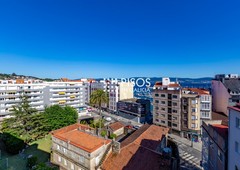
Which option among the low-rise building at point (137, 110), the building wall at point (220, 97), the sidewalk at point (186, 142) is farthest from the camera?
→ the low-rise building at point (137, 110)

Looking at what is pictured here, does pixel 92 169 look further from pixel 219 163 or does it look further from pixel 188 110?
pixel 188 110

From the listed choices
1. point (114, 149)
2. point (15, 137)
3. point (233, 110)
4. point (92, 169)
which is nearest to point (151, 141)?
point (114, 149)

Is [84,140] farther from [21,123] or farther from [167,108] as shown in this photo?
[167,108]

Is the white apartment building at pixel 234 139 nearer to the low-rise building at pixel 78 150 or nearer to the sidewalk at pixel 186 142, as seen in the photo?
the low-rise building at pixel 78 150

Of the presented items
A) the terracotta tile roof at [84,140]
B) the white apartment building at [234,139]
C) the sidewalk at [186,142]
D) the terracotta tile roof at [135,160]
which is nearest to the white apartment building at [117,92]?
the sidewalk at [186,142]

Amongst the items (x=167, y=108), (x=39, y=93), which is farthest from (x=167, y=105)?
(x=39, y=93)
